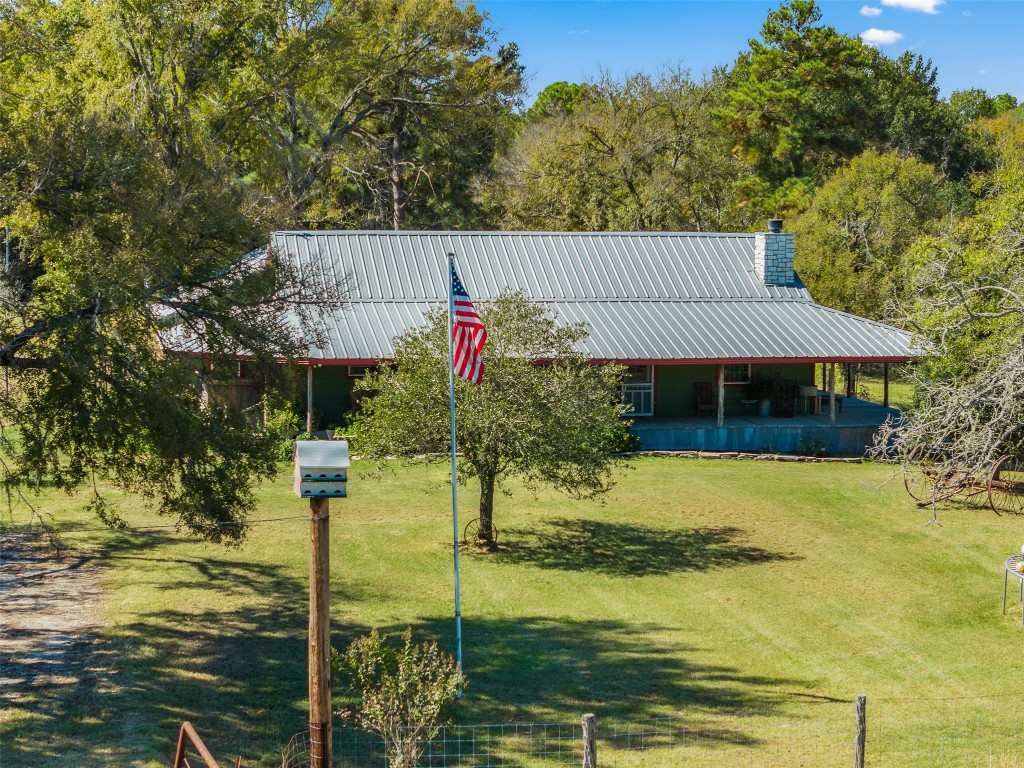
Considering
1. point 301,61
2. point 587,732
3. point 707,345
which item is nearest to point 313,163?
point 301,61

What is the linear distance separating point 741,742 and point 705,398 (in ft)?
66.0

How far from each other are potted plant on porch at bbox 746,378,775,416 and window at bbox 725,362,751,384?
0.78 ft

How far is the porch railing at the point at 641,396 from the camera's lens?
1206 inches

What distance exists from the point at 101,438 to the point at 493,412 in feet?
22.7

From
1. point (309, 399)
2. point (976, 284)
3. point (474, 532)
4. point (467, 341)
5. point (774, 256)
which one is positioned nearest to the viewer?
point (467, 341)

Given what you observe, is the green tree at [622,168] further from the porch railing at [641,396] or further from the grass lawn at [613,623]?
the grass lawn at [613,623]

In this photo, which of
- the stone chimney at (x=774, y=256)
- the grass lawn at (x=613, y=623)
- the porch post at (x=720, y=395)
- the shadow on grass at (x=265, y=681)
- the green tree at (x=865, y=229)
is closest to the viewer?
the shadow on grass at (x=265, y=681)

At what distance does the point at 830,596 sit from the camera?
17109mm

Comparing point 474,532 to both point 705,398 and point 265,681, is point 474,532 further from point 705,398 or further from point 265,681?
point 705,398

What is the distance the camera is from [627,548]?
1975cm

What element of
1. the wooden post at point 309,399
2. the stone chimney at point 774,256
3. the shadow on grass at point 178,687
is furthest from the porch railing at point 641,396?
the shadow on grass at point 178,687

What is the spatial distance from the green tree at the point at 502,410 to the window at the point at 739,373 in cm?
1319

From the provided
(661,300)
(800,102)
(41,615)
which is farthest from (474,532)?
(800,102)

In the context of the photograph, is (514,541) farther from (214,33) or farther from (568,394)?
(214,33)
